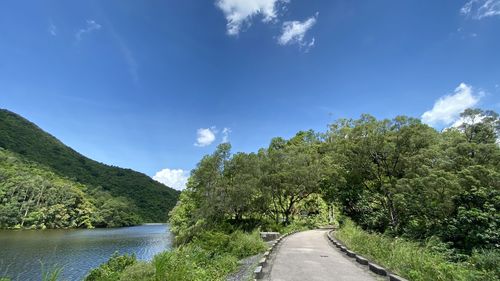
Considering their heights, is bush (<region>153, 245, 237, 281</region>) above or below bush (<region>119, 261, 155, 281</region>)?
above

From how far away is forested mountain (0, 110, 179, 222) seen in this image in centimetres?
11244

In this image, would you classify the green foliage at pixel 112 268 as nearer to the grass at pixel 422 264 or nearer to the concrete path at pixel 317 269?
the concrete path at pixel 317 269

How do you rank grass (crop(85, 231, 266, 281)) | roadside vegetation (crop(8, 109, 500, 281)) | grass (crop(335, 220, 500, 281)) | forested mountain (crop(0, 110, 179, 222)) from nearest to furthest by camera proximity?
grass (crop(335, 220, 500, 281)) → grass (crop(85, 231, 266, 281)) → roadside vegetation (crop(8, 109, 500, 281)) → forested mountain (crop(0, 110, 179, 222))

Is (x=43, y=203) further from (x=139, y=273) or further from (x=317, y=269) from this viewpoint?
(x=317, y=269)

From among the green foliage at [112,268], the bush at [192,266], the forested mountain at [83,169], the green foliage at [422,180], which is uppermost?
the forested mountain at [83,169]

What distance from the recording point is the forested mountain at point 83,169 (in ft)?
369

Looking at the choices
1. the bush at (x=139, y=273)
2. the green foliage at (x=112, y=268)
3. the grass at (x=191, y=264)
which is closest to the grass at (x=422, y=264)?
the grass at (x=191, y=264)

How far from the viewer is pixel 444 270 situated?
6531mm

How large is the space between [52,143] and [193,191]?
12148 centimetres

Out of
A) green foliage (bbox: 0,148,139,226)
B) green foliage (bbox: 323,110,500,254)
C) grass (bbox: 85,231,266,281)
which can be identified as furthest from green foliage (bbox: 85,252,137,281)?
green foliage (bbox: 0,148,139,226)

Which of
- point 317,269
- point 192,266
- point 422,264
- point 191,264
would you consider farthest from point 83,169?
point 422,264

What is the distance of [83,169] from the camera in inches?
4943

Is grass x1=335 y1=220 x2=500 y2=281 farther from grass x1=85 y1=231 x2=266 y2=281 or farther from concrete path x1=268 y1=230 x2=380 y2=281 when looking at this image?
grass x1=85 y1=231 x2=266 y2=281

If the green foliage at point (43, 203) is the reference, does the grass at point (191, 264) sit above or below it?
below
